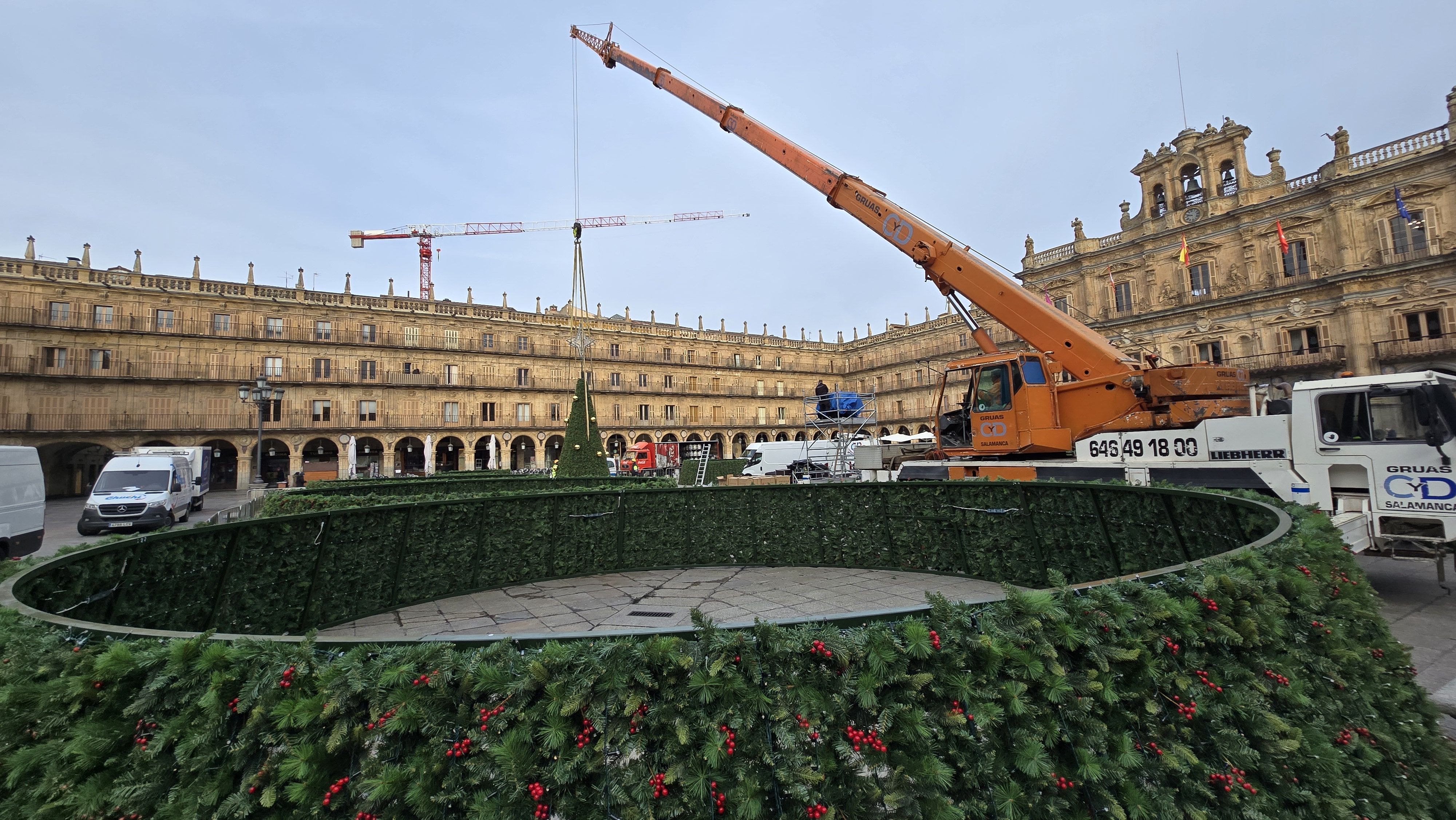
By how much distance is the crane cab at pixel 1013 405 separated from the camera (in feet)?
30.8

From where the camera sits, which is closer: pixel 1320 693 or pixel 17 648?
pixel 17 648

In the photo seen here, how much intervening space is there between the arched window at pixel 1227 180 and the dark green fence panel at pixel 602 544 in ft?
97.0

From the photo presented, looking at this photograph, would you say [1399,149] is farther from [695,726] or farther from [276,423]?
[276,423]

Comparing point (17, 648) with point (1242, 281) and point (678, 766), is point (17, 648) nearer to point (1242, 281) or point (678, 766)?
point (678, 766)

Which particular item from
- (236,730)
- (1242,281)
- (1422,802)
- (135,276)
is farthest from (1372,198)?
(135,276)

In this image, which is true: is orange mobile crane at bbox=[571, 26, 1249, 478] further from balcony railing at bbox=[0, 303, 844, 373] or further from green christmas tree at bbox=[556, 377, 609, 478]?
balcony railing at bbox=[0, 303, 844, 373]

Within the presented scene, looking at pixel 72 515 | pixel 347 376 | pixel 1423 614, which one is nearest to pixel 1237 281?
pixel 1423 614

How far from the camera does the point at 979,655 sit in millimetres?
2045

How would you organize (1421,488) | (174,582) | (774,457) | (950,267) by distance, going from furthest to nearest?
(774,457), (950,267), (1421,488), (174,582)

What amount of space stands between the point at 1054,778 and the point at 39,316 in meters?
43.8

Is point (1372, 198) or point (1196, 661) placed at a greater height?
point (1372, 198)

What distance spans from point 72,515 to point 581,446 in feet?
60.4

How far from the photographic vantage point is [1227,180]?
88.4ft

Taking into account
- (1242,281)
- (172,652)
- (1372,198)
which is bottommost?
(172,652)
